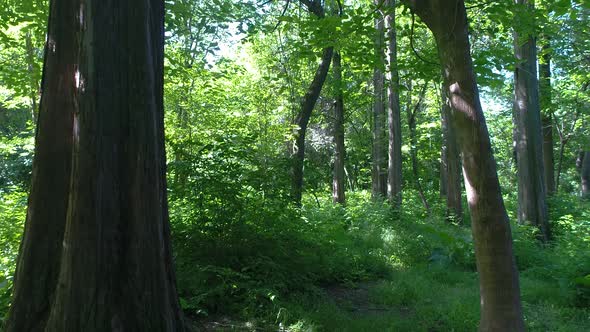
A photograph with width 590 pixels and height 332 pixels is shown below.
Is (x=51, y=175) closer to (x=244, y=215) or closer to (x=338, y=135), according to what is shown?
(x=244, y=215)

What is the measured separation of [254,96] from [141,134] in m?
17.8

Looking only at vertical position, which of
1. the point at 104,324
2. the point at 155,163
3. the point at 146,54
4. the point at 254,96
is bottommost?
the point at 104,324

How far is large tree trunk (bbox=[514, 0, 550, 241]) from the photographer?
41.3ft

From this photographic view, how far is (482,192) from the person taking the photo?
456 cm

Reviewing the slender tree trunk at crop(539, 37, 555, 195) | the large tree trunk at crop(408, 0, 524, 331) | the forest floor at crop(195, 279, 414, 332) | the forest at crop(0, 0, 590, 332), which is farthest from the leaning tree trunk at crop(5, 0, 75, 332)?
the slender tree trunk at crop(539, 37, 555, 195)

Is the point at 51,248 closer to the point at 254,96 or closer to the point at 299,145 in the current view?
the point at 299,145

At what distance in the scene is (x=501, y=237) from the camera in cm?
453

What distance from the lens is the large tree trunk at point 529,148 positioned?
12594mm

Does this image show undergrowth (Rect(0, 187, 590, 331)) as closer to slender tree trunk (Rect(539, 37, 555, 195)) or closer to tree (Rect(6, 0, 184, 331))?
tree (Rect(6, 0, 184, 331))

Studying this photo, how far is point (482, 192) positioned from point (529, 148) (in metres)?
9.27

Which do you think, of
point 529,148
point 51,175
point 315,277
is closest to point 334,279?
point 315,277

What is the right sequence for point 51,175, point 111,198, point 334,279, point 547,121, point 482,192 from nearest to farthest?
point 111,198, point 51,175, point 482,192, point 334,279, point 547,121

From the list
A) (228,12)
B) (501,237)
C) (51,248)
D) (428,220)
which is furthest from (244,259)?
(428,220)

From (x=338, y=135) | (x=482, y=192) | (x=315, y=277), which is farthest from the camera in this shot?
(x=338, y=135)
